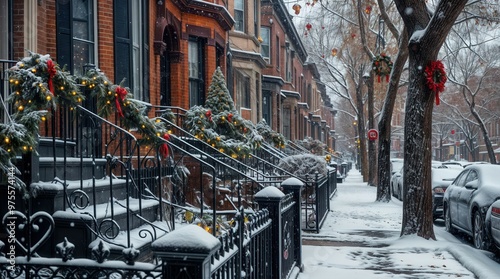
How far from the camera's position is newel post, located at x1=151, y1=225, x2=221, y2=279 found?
282 centimetres

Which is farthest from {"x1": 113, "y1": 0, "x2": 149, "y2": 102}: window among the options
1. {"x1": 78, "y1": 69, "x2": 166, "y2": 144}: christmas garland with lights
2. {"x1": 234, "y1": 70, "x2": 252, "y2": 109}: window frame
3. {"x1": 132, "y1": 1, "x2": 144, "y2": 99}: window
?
{"x1": 234, "y1": 70, "x2": 252, "y2": 109}: window frame

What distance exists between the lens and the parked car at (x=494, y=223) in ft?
27.7

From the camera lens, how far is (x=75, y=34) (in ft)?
32.6

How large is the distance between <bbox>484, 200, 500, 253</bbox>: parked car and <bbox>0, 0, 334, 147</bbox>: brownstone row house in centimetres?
671

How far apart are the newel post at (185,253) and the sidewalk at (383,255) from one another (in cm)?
458

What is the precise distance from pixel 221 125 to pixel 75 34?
204 inches

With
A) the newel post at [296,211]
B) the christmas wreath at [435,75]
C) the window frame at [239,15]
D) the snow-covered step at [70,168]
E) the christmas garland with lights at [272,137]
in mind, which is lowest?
the newel post at [296,211]

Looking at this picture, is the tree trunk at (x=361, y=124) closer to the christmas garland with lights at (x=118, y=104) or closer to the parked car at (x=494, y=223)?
the parked car at (x=494, y=223)

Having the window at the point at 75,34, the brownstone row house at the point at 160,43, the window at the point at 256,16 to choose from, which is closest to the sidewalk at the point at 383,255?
the brownstone row house at the point at 160,43

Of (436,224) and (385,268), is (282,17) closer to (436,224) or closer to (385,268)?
(436,224)

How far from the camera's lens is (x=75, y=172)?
23.3 feet

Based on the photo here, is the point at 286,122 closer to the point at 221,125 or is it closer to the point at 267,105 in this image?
the point at 267,105

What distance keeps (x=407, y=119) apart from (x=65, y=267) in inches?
326

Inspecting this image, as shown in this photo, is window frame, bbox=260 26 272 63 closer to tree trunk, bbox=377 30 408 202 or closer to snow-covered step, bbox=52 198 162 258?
tree trunk, bbox=377 30 408 202
